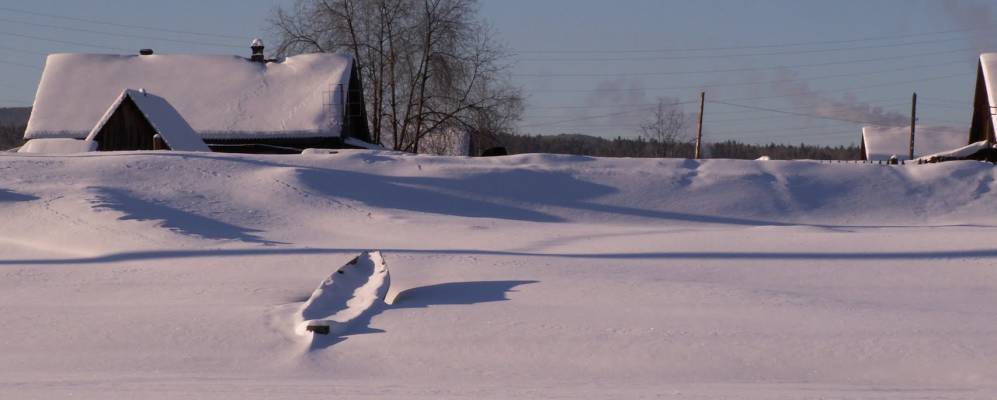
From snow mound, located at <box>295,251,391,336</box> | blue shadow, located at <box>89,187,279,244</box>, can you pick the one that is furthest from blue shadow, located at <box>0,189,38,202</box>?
snow mound, located at <box>295,251,391,336</box>

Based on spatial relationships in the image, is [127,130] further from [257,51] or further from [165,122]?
[257,51]

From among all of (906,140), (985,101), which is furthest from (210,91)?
(906,140)

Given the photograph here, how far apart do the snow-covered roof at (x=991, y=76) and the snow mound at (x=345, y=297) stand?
2971cm

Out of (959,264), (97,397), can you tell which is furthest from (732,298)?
(97,397)

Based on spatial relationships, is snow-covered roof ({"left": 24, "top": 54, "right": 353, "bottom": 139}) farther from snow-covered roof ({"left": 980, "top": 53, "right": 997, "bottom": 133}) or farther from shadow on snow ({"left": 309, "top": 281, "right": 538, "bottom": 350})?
shadow on snow ({"left": 309, "top": 281, "right": 538, "bottom": 350})

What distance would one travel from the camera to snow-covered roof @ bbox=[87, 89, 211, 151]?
27.5 metres

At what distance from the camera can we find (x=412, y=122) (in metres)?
43.7

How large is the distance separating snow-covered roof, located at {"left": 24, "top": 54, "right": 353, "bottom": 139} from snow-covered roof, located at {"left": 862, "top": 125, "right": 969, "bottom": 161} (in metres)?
23.2

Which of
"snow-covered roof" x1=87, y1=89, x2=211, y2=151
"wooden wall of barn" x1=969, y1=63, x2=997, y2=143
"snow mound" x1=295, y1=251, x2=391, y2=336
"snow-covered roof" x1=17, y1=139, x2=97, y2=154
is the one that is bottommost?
"snow mound" x1=295, y1=251, x2=391, y2=336

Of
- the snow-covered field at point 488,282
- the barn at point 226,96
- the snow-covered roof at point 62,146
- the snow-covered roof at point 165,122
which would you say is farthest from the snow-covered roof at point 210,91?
the snow-covered field at point 488,282

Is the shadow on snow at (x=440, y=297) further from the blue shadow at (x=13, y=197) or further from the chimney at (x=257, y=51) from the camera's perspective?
the chimney at (x=257, y=51)

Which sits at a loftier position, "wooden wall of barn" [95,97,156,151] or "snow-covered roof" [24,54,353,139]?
"snow-covered roof" [24,54,353,139]

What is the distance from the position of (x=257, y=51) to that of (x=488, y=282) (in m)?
31.1

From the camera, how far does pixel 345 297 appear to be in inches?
367
